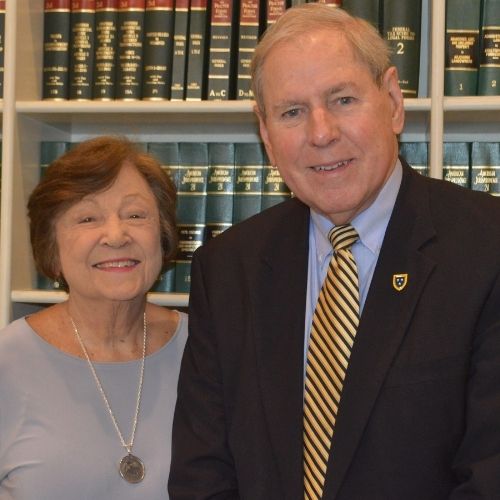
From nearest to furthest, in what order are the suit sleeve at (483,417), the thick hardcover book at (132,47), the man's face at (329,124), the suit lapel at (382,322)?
the suit sleeve at (483,417), the suit lapel at (382,322), the man's face at (329,124), the thick hardcover book at (132,47)

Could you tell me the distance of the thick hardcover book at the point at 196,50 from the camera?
2.80 meters

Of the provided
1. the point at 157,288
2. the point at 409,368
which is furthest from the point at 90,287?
the point at 409,368

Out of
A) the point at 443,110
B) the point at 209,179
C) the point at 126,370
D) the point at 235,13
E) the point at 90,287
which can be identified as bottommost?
the point at 126,370

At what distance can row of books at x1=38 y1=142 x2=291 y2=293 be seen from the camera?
2857mm

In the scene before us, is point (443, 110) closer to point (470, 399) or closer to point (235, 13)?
point (235, 13)

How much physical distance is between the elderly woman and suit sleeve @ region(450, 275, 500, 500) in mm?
818

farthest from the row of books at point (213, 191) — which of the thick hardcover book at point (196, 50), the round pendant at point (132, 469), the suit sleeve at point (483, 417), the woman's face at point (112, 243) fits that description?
the suit sleeve at point (483, 417)

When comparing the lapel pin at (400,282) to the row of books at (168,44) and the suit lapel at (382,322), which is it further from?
the row of books at (168,44)

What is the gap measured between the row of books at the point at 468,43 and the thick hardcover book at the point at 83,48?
0.98m

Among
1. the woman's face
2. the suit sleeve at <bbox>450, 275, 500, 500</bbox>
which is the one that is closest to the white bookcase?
the woman's face

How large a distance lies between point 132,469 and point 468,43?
1.40m

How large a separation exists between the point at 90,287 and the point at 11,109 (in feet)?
2.13

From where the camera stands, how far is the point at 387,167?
6.47ft

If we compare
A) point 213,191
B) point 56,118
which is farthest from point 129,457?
point 56,118
